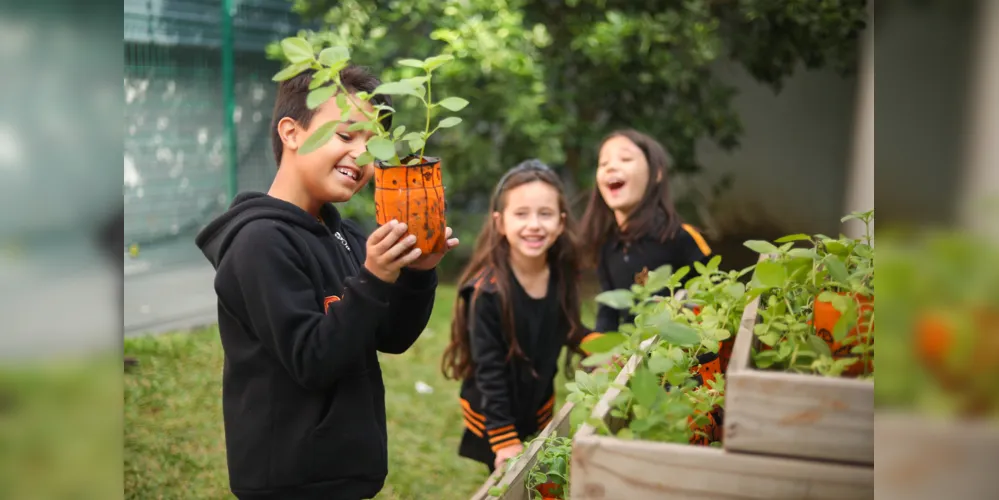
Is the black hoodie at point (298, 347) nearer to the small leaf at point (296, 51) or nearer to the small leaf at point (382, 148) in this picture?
the small leaf at point (382, 148)

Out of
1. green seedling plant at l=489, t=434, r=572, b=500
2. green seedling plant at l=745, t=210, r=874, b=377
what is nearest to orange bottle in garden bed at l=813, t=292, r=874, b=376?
green seedling plant at l=745, t=210, r=874, b=377

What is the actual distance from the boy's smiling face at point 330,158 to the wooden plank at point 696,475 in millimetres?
665

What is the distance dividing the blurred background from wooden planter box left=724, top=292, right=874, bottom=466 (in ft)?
0.50

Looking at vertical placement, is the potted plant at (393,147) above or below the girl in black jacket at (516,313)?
above

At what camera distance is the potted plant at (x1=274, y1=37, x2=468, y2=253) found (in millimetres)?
1327

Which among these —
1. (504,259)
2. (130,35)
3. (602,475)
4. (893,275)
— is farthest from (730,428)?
(130,35)

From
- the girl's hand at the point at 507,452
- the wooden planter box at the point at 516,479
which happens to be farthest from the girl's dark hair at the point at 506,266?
the wooden planter box at the point at 516,479

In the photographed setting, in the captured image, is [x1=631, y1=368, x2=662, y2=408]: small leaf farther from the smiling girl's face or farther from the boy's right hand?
the smiling girl's face

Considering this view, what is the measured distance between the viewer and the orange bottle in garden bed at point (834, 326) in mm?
1165

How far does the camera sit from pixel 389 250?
1.38m

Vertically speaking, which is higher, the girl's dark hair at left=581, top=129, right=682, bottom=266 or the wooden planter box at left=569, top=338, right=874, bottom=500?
the girl's dark hair at left=581, top=129, right=682, bottom=266

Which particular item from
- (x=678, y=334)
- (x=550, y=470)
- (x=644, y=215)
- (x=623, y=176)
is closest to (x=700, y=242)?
(x=644, y=215)

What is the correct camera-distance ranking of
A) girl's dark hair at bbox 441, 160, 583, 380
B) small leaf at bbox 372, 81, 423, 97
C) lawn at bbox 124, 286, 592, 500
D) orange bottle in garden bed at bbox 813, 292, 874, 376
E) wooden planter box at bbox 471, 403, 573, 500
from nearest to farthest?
orange bottle in garden bed at bbox 813, 292, 874, 376 < small leaf at bbox 372, 81, 423, 97 < wooden planter box at bbox 471, 403, 573, 500 < girl's dark hair at bbox 441, 160, 583, 380 < lawn at bbox 124, 286, 592, 500

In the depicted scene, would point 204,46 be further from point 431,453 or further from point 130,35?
point 431,453
